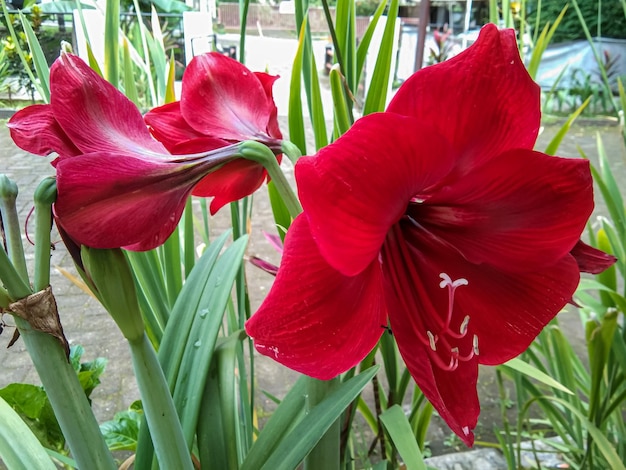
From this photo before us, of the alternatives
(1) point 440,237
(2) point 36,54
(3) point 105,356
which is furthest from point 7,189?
(3) point 105,356

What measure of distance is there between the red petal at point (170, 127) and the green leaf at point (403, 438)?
0.32m

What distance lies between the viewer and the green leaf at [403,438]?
0.45 meters

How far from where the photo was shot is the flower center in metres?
0.29

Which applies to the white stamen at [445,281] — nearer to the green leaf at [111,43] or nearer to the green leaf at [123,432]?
the green leaf at [111,43]

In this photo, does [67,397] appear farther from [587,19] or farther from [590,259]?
[587,19]

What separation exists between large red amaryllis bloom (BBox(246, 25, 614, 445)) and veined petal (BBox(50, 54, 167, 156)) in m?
0.12

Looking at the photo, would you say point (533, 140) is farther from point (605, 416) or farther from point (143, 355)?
point (605, 416)

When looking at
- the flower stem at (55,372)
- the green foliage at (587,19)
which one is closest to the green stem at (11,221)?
the flower stem at (55,372)

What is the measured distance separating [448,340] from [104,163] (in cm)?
22

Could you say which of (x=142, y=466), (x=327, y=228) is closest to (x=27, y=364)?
(x=142, y=466)

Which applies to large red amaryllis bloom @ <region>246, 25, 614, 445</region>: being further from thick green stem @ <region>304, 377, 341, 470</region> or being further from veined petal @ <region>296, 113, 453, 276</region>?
thick green stem @ <region>304, 377, 341, 470</region>

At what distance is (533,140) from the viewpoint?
279 millimetres

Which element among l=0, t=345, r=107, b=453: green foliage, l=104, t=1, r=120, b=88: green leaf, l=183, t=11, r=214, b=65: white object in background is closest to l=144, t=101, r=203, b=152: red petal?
l=104, t=1, r=120, b=88: green leaf

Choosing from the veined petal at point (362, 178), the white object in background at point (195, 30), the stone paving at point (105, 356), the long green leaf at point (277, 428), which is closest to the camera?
the veined petal at point (362, 178)
